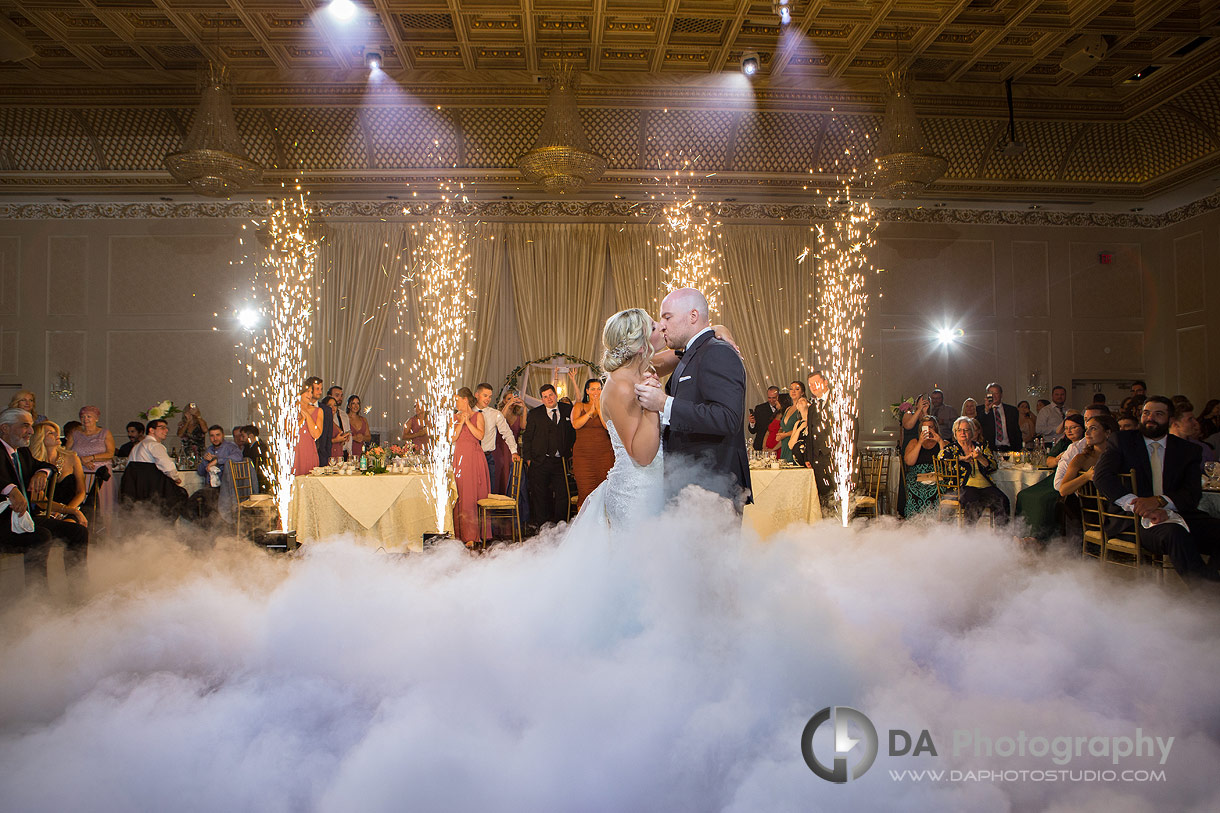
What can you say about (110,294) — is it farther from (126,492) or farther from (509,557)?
(509,557)

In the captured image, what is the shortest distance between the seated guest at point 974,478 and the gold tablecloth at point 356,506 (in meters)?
4.39

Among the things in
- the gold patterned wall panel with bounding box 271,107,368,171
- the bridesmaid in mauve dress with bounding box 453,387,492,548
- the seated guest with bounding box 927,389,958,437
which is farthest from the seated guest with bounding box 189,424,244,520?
the seated guest with bounding box 927,389,958,437

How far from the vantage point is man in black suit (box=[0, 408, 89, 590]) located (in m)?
4.30

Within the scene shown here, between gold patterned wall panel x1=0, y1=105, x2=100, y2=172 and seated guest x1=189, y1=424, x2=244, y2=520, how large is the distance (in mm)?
4585

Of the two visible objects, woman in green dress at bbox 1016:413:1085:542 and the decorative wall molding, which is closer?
woman in green dress at bbox 1016:413:1085:542

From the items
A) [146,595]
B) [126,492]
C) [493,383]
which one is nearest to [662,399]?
[146,595]

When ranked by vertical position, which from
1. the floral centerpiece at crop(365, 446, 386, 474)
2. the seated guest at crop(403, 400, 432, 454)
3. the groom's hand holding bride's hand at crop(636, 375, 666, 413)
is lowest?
the floral centerpiece at crop(365, 446, 386, 474)

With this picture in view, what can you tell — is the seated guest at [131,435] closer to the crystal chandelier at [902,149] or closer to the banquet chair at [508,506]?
the banquet chair at [508,506]

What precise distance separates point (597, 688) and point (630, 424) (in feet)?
3.06

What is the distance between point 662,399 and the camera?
2508mm

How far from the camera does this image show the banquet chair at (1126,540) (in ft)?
14.7

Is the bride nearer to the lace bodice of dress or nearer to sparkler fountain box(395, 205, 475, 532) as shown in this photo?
the lace bodice of dress

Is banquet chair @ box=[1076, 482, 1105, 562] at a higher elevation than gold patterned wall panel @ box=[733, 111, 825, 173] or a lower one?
lower

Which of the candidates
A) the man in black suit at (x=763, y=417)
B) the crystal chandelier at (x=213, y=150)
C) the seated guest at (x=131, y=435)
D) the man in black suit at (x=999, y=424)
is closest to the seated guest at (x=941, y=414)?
the man in black suit at (x=999, y=424)
